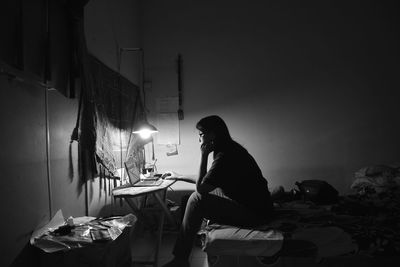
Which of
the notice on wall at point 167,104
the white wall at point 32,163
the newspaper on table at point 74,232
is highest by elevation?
the notice on wall at point 167,104

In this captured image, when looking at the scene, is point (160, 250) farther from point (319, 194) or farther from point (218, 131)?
point (319, 194)

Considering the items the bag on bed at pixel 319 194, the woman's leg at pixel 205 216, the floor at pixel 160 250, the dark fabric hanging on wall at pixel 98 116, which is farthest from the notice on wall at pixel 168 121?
the woman's leg at pixel 205 216

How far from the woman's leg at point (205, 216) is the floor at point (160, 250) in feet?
1.49

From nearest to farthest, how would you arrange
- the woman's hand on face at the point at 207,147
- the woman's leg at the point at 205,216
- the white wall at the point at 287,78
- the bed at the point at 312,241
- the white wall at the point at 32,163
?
1. the white wall at the point at 32,163
2. the bed at the point at 312,241
3. the woman's leg at the point at 205,216
4. the woman's hand on face at the point at 207,147
5. the white wall at the point at 287,78

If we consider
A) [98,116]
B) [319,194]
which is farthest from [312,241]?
[98,116]

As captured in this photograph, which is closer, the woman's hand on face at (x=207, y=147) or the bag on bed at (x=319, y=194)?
the woman's hand on face at (x=207, y=147)

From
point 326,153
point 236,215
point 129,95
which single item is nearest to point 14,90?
point 236,215

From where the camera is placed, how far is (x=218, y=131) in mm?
2195

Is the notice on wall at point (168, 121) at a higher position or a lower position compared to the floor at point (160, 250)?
higher

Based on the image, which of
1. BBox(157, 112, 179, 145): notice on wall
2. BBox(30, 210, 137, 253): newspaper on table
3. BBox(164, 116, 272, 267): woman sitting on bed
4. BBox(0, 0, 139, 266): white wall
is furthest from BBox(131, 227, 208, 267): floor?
BBox(157, 112, 179, 145): notice on wall

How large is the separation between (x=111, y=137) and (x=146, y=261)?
3.61ft

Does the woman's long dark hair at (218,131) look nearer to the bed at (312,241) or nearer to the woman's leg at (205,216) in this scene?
the woman's leg at (205,216)

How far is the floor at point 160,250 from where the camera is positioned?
2.34 metres

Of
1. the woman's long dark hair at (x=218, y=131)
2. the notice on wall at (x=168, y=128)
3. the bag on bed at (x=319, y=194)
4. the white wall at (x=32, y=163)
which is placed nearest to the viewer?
the white wall at (x=32, y=163)
